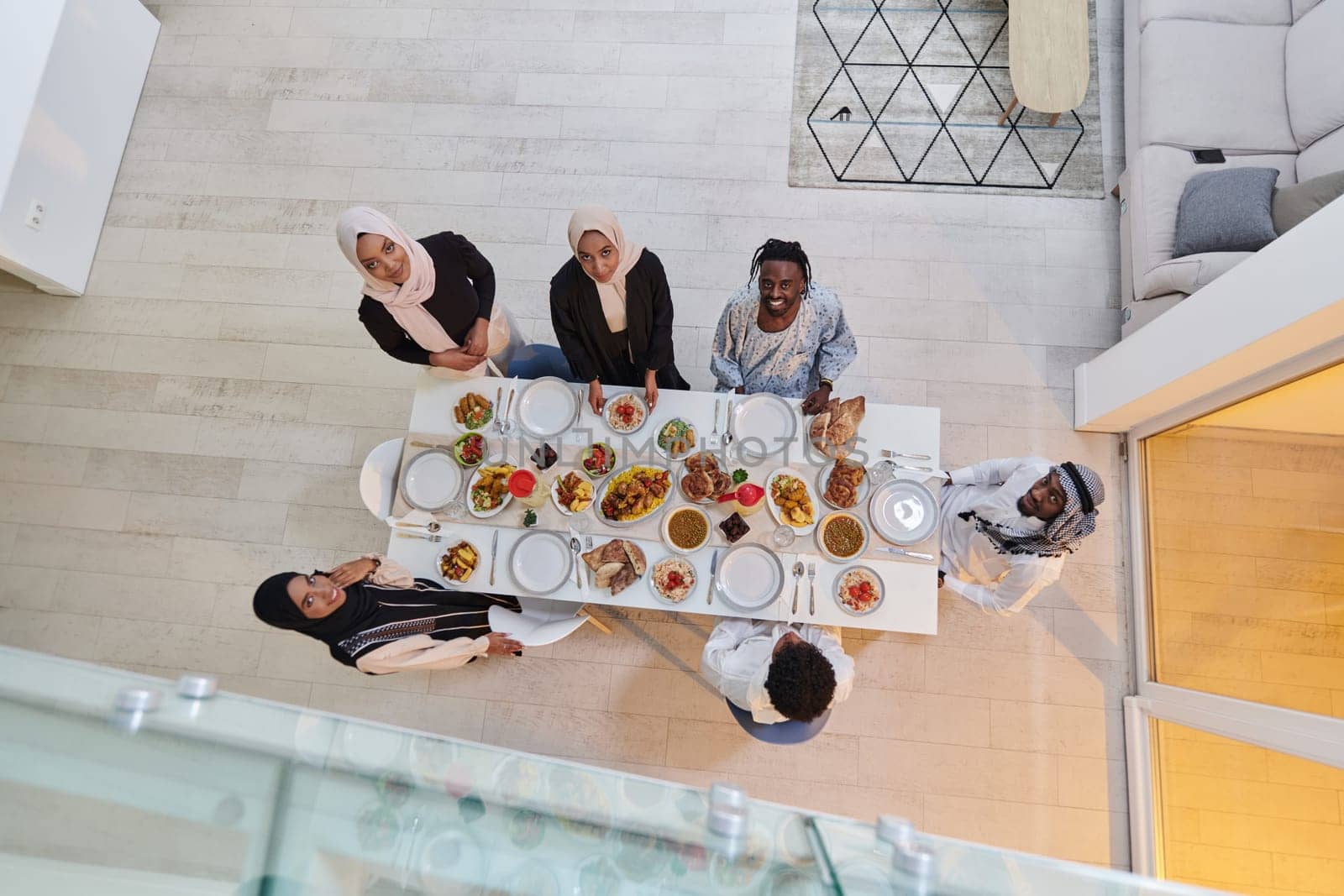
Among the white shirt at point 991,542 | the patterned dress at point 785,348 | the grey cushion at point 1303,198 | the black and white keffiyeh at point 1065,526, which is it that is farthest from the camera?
the grey cushion at point 1303,198

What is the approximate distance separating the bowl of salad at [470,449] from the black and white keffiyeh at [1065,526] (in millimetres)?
2124

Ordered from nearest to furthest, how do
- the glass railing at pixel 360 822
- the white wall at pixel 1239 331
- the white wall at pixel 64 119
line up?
the glass railing at pixel 360 822 → the white wall at pixel 1239 331 → the white wall at pixel 64 119

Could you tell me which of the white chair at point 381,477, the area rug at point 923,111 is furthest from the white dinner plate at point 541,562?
the area rug at point 923,111

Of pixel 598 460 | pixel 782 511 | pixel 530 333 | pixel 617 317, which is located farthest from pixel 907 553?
pixel 530 333

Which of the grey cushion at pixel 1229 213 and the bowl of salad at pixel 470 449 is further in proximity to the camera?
the grey cushion at pixel 1229 213

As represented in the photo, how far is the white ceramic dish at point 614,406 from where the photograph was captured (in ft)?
9.67

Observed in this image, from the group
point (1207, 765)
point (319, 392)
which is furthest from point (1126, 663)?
point (319, 392)

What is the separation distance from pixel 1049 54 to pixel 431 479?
4.00 metres

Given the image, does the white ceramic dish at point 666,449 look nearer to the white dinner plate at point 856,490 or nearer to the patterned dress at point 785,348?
the patterned dress at point 785,348

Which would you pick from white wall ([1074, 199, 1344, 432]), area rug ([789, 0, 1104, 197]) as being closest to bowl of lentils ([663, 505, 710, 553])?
white wall ([1074, 199, 1344, 432])

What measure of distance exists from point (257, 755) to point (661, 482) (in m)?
1.66

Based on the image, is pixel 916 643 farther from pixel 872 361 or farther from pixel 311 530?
pixel 311 530

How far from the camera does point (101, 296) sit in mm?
4219

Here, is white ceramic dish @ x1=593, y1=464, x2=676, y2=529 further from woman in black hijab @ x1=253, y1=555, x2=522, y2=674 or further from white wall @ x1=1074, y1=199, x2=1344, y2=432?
white wall @ x1=1074, y1=199, x2=1344, y2=432
